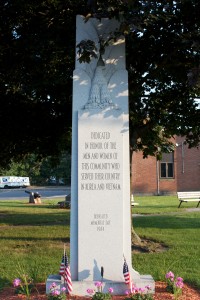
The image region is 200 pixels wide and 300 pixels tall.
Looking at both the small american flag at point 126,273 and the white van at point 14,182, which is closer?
the small american flag at point 126,273

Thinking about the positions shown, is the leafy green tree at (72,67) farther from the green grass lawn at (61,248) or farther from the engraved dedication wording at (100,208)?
the green grass lawn at (61,248)

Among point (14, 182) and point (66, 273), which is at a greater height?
point (14, 182)

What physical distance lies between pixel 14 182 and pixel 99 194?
66144mm

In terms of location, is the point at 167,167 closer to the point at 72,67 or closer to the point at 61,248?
the point at 61,248

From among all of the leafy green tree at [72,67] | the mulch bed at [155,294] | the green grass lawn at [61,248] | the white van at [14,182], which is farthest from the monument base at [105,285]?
the white van at [14,182]

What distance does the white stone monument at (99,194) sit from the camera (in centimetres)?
704

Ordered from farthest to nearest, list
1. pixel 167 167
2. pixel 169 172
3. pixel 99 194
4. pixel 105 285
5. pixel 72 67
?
pixel 167 167 → pixel 169 172 → pixel 72 67 → pixel 99 194 → pixel 105 285

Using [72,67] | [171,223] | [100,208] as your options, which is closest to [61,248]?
[72,67]

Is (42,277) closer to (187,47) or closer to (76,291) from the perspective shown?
(76,291)

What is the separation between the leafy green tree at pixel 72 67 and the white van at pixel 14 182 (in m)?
55.8

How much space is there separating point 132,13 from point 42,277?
4.48 m

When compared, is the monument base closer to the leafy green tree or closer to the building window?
the leafy green tree

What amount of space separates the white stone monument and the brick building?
40384 mm

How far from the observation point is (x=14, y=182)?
236 feet
